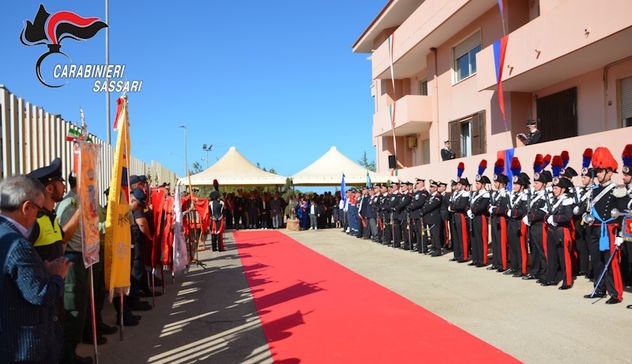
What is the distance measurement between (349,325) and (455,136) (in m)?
14.7

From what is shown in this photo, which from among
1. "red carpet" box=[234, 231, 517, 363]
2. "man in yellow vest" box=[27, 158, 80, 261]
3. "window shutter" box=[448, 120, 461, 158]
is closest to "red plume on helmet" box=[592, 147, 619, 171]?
"red carpet" box=[234, 231, 517, 363]

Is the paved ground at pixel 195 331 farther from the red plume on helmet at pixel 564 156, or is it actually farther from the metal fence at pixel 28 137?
the red plume on helmet at pixel 564 156

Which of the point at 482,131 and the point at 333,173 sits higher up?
the point at 482,131

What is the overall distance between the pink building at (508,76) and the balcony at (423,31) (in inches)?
1.6

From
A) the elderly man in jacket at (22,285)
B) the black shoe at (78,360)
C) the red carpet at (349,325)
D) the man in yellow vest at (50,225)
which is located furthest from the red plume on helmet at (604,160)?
the elderly man in jacket at (22,285)

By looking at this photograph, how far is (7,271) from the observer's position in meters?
2.74

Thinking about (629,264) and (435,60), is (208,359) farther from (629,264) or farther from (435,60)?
(435,60)

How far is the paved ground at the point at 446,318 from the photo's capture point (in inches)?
198

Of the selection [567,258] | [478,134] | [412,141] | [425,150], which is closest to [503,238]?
[567,258]

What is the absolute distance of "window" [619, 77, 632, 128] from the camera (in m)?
11.9

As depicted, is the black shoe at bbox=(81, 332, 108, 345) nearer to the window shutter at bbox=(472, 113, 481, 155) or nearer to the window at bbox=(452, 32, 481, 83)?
the window shutter at bbox=(472, 113, 481, 155)

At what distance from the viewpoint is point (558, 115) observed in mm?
14227

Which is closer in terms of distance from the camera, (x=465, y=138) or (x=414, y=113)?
(x=465, y=138)

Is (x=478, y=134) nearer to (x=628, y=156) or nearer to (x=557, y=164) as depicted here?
(x=557, y=164)
